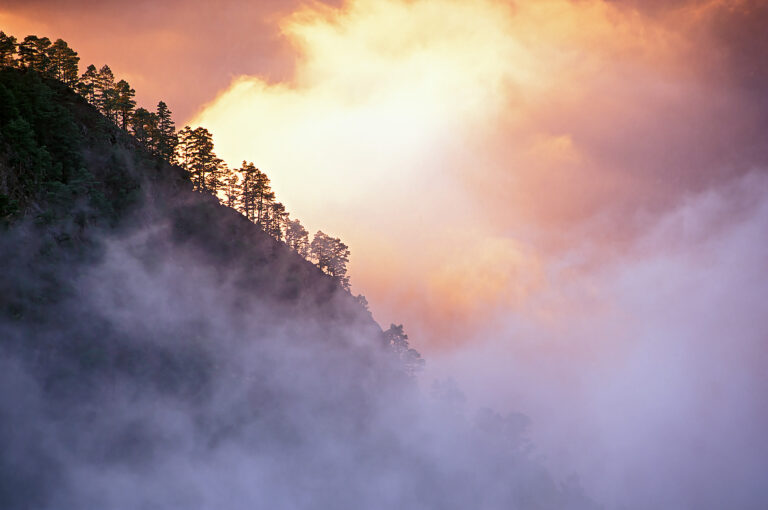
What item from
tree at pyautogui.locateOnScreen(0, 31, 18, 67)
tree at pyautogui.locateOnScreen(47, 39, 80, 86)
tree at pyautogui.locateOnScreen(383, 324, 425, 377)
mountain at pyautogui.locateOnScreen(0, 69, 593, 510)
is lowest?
mountain at pyautogui.locateOnScreen(0, 69, 593, 510)

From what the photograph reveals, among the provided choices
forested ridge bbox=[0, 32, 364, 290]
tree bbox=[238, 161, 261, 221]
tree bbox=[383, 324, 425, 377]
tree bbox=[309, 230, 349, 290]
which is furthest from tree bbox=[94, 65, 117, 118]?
tree bbox=[383, 324, 425, 377]

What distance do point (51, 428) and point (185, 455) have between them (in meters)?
16.6

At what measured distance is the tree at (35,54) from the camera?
7425 cm

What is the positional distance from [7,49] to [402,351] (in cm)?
8686

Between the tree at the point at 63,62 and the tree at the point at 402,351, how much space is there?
72210 millimetres

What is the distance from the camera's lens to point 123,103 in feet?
272

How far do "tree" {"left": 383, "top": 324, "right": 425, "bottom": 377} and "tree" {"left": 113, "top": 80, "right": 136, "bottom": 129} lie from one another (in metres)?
63.5

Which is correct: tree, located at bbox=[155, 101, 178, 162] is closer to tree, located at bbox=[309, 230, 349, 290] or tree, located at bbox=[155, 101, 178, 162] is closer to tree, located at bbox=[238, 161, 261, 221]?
tree, located at bbox=[238, 161, 261, 221]

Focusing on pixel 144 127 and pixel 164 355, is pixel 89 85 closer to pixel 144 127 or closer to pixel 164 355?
pixel 144 127

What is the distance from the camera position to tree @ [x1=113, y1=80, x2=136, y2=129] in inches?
3260

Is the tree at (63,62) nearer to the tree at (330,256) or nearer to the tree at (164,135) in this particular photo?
the tree at (164,135)

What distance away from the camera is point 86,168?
2517 inches

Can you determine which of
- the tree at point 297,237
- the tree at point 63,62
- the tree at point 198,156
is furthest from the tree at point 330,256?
the tree at point 63,62

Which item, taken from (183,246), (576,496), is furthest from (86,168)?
(576,496)
